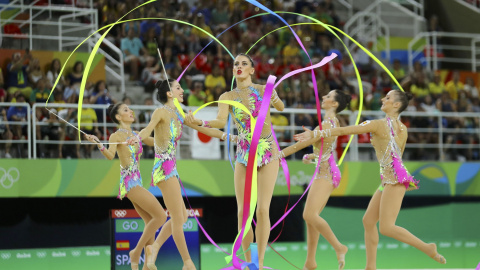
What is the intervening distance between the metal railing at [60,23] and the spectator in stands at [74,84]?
31.0 inches

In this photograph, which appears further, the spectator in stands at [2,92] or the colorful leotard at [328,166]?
the spectator in stands at [2,92]

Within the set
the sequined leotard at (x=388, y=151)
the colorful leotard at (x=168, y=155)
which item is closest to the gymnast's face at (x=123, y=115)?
the colorful leotard at (x=168, y=155)

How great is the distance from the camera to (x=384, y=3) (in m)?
16.7

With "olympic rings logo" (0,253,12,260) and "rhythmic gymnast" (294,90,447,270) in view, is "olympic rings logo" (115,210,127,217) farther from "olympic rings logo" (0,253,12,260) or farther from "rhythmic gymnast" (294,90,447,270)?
"olympic rings logo" (0,253,12,260)

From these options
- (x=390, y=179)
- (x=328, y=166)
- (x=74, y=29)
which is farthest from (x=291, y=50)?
(x=390, y=179)

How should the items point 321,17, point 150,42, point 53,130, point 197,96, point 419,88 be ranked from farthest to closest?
point 321,17
point 419,88
point 150,42
point 197,96
point 53,130

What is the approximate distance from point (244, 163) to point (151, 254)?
114 cm

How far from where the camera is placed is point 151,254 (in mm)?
6180

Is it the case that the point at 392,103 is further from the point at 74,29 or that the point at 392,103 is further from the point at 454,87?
the point at 454,87

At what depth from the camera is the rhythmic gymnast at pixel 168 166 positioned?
6117mm

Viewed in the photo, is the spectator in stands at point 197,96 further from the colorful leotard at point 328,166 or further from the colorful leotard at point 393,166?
the colorful leotard at point 393,166

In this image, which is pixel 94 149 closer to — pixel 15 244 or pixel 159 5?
pixel 15 244

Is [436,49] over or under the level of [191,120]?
over

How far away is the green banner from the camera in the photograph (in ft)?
→ 29.3
